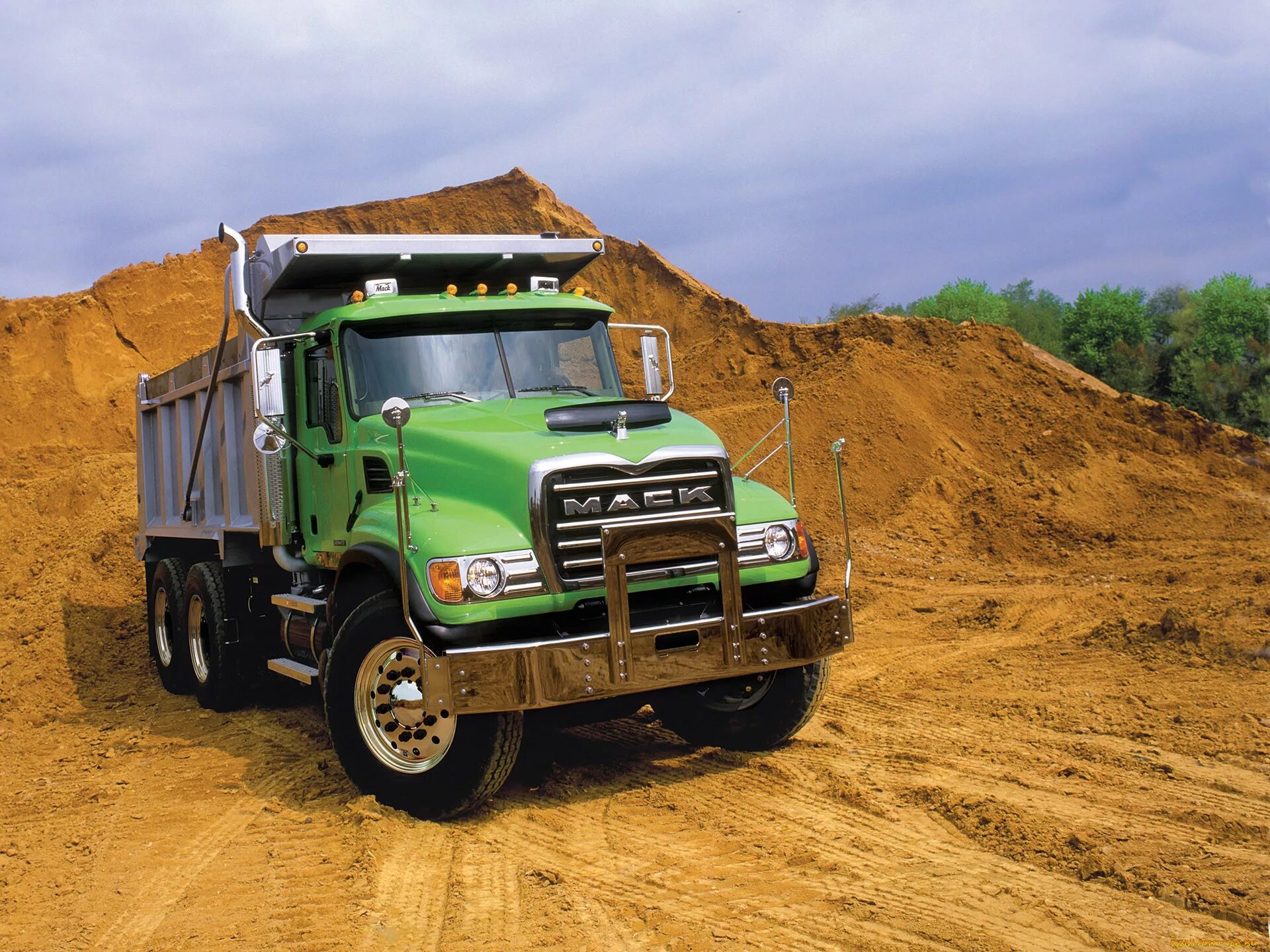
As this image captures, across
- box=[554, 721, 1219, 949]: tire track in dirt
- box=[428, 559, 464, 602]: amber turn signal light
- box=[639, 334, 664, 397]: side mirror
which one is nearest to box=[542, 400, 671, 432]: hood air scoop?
box=[428, 559, 464, 602]: amber turn signal light

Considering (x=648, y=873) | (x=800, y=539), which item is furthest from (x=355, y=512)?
(x=648, y=873)

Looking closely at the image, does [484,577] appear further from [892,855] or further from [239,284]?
[239,284]

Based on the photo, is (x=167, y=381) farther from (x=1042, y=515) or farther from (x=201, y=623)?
(x=1042, y=515)

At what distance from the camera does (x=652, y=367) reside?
29.9ft

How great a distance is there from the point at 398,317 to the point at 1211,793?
18.5 feet

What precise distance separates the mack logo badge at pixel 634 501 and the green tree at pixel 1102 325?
40.7 metres

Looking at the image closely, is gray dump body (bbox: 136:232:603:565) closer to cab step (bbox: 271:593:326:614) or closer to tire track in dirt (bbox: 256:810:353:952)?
cab step (bbox: 271:593:326:614)

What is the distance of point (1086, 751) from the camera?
7863mm

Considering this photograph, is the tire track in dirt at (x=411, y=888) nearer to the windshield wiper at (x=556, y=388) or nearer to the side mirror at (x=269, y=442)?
the side mirror at (x=269, y=442)

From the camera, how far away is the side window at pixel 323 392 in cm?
797

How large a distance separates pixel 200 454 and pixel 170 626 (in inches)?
72.3

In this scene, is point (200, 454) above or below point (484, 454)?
above

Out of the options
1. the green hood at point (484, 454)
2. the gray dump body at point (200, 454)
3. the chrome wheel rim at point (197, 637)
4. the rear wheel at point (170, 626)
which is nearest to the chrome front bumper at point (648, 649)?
the green hood at point (484, 454)

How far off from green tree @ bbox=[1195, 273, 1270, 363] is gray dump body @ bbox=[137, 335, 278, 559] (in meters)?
37.2
